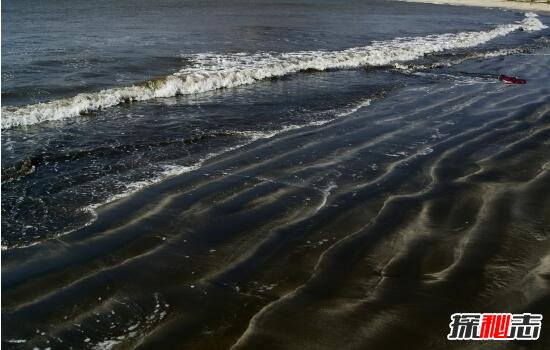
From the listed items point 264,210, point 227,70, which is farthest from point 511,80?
point 264,210

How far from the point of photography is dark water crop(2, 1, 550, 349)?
487 cm

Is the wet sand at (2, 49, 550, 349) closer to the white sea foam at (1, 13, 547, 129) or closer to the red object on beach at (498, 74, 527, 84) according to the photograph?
the white sea foam at (1, 13, 547, 129)

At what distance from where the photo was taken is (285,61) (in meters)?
22.1

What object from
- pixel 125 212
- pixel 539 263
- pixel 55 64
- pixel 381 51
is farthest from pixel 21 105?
pixel 381 51

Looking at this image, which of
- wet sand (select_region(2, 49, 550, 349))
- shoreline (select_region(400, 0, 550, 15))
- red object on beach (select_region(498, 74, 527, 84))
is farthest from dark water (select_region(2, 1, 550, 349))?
shoreline (select_region(400, 0, 550, 15))

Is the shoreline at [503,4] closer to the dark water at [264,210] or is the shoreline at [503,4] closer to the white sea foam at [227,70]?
the white sea foam at [227,70]

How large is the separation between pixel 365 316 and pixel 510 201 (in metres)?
3.88

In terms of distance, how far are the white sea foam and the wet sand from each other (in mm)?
6364

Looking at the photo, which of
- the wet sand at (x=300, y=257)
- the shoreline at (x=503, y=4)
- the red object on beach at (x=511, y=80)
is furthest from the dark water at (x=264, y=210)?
the shoreline at (x=503, y=4)

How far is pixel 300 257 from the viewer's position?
6.01 meters

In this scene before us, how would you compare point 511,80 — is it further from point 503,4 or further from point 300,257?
point 503,4

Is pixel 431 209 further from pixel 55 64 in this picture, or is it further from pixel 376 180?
pixel 55 64

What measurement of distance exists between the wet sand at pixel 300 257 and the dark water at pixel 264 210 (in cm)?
3

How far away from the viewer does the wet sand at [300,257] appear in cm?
469
